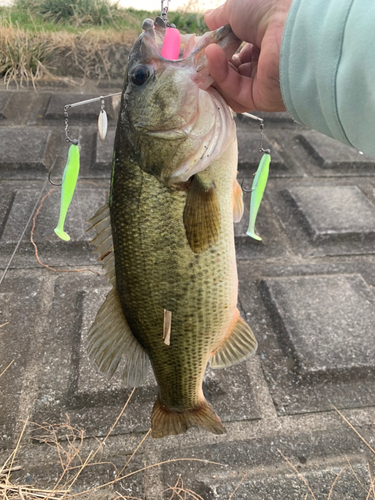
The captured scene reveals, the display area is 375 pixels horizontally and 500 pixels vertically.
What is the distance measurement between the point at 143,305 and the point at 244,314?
3.68 ft

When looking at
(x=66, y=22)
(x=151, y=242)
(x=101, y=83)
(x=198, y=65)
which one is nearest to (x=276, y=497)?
(x=151, y=242)

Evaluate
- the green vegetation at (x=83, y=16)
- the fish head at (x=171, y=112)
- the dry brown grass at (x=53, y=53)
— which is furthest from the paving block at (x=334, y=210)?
the green vegetation at (x=83, y=16)

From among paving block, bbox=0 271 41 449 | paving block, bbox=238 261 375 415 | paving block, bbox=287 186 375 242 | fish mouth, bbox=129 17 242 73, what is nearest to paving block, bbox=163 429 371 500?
paving block, bbox=238 261 375 415

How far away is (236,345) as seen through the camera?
4.69ft

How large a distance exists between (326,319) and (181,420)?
119cm

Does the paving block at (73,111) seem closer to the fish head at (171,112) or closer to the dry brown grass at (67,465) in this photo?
the fish head at (171,112)

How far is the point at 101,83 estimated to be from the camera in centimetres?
461

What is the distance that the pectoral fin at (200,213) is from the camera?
116 centimetres

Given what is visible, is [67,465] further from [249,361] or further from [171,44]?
[171,44]

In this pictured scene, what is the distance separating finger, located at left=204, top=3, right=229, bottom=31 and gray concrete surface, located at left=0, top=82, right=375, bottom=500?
1521mm

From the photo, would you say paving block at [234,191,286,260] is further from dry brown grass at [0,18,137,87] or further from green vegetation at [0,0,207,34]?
green vegetation at [0,0,207,34]

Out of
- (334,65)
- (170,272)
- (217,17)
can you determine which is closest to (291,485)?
(170,272)

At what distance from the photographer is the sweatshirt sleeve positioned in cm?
97

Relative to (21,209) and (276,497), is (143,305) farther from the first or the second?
(21,209)
